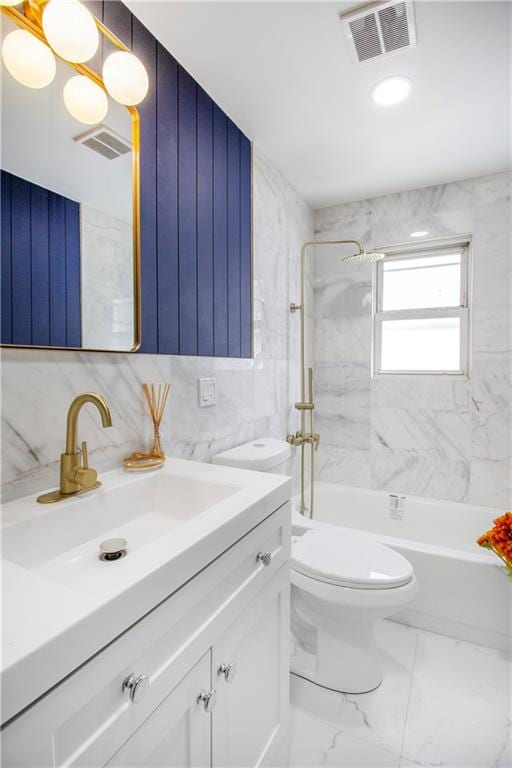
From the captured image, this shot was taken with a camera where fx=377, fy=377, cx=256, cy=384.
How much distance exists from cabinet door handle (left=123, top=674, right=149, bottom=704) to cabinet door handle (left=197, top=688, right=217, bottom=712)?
20 centimetres

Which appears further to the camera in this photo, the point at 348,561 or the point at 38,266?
the point at 348,561

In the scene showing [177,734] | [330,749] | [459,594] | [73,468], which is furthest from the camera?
[459,594]

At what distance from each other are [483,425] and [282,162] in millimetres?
1943

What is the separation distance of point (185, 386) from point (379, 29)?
138 centimetres

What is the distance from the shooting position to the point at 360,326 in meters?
2.61

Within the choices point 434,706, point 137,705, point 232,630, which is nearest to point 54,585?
point 137,705

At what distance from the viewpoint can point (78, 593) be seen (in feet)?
1.66

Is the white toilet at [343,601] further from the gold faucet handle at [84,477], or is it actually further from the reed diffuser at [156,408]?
the gold faucet handle at [84,477]

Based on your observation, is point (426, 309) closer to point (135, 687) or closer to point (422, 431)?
point (422, 431)

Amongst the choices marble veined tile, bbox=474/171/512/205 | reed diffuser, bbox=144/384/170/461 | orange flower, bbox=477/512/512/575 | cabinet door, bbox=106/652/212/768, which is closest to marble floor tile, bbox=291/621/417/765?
orange flower, bbox=477/512/512/575

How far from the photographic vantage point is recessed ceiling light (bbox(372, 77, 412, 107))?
150 centimetres

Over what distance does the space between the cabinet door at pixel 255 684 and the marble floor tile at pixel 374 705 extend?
0.30 meters

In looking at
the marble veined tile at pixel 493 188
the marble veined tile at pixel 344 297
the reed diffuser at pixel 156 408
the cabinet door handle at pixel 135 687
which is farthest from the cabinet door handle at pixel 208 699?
the marble veined tile at pixel 493 188

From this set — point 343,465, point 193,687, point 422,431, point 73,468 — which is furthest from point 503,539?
point 73,468
